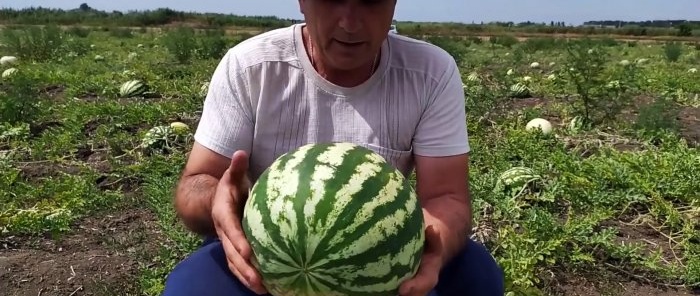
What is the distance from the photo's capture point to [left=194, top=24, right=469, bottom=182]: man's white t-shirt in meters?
2.32

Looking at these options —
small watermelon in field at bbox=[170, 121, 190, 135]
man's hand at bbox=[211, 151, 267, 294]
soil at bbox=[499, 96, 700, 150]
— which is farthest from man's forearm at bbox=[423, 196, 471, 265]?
soil at bbox=[499, 96, 700, 150]

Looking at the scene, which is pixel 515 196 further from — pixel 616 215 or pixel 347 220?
pixel 347 220

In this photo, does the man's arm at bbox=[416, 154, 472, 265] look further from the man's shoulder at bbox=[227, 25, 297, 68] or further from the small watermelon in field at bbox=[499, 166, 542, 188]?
the small watermelon in field at bbox=[499, 166, 542, 188]

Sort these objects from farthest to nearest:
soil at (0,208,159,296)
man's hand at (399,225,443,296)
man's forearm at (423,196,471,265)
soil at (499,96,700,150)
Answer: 1. soil at (499,96,700,150)
2. soil at (0,208,159,296)
3. man's forearm at (423,196,471,265)
4. man's hand at (399,225,443,296)

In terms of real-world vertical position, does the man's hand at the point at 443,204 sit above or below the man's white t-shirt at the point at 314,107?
below

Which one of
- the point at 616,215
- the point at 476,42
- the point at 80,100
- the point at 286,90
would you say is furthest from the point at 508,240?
the point at 476,42

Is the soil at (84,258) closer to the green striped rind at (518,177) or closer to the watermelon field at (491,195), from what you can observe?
the watermelon field at (491,195)

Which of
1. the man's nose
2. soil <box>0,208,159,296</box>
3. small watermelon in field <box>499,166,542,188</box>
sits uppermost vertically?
the man's nose

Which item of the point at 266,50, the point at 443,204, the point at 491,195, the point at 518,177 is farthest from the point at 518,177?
the point at 266,50

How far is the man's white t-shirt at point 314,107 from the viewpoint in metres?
2.32

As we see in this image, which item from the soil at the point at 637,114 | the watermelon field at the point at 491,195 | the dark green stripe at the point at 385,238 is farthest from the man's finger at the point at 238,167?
the soil at the point at 637,114

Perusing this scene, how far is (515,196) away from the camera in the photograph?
14.1 feet

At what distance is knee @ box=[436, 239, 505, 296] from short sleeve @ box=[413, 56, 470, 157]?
0.34 metres

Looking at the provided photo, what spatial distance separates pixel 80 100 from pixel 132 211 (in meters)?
3.87
